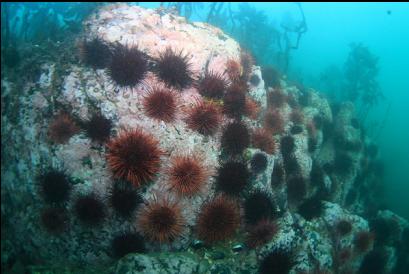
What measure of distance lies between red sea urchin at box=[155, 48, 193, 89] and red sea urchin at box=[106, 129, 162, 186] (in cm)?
212

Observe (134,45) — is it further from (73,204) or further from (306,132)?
(306,132)

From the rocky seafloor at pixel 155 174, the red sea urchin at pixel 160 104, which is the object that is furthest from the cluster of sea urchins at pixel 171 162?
the rocky seafloor at pixel 155 174

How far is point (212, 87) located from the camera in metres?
9.05

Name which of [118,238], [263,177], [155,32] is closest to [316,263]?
[263,177]

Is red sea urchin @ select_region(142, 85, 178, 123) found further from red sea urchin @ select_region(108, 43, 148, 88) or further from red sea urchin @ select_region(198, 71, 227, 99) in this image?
red sea urchin @ select_region(198, 71, 227, 99)

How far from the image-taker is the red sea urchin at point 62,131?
8.02 metres

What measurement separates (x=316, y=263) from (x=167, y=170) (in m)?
4.76

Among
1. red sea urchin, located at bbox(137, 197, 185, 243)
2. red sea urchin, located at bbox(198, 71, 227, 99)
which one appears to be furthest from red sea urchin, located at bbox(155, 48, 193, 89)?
red sea urchin, located at bbox(137, 197, 185, 243)

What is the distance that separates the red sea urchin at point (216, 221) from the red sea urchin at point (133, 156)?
1738 mm

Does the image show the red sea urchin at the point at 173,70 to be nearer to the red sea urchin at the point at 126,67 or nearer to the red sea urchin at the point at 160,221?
the red sea urchin at the point at 126,67

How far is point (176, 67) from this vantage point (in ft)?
28.7

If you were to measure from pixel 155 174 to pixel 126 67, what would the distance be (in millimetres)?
3001

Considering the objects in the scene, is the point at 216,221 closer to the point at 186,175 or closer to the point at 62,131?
the point at 186,175

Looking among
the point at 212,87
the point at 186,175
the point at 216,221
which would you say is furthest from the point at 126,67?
the point at 216,221
